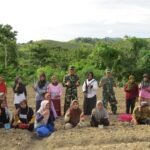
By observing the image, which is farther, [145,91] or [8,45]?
[8,45]

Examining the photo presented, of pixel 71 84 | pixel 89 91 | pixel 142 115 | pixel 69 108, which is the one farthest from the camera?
pixel 89 91

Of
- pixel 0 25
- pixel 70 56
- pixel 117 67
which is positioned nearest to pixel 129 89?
pixel 117 67

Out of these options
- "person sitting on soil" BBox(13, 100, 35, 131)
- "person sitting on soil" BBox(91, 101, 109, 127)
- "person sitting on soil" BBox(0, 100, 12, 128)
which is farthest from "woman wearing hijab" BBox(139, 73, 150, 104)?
"person sitting on soil" BBox(0, 100, 12, 128)

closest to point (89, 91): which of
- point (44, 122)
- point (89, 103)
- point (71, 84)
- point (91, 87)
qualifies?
point (91, 87)

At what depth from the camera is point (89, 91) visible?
52.0 ft

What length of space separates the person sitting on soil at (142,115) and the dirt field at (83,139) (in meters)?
0.88

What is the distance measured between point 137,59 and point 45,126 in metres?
25.1

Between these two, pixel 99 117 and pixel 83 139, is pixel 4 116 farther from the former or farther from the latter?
pixel 83 139

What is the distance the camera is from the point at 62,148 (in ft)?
36.6

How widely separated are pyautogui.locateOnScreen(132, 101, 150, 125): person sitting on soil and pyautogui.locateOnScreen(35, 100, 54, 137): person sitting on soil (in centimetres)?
241

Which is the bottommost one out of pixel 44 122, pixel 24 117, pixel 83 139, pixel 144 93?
pixel 83 139

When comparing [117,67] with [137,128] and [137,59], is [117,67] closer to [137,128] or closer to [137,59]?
[137,59]

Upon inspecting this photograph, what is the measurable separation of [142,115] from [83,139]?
295cm

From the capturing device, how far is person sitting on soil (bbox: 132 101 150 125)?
14039 millimetres
